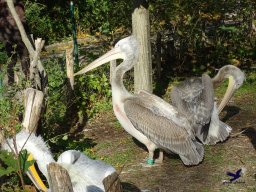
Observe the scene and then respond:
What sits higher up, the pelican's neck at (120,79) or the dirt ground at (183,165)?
the pelican's neck at (120,79)

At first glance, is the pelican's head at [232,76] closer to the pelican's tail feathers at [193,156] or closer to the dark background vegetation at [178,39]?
the pelican's tail feathers at [193,156]

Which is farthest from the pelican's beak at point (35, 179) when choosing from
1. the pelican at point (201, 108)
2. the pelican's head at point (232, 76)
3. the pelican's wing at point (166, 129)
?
the pelican's head at point (232, 76)

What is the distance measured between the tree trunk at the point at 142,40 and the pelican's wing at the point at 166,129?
2.02m

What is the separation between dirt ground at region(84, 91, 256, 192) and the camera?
5652 millimetres

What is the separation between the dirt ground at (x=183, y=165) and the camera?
5.65 meters

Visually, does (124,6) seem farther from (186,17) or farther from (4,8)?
(4,8)

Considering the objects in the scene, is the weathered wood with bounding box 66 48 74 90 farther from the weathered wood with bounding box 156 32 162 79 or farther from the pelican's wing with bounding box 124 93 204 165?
the weathered wood with bounding box 156 32 162 79

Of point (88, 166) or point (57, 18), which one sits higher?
point (57, 18)

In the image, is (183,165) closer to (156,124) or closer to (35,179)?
(156,124)

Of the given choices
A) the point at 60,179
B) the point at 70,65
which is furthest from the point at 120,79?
the point at 60,179

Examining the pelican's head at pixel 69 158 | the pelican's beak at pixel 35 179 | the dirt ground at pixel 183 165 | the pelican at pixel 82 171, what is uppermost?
the pelican's head at pixel 69 158

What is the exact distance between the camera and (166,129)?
6.06 meters

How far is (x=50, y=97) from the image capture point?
293 inches

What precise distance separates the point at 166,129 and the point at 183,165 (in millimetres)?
524
